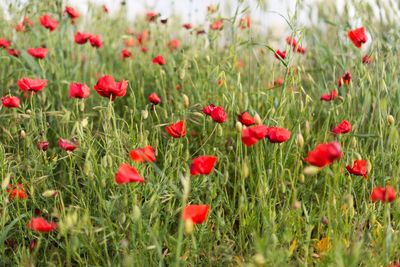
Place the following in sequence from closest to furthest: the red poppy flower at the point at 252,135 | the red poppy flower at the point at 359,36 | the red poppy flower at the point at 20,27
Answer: the red poppy flower at the point at 252,135 < the red poppy flower at the point at 359,36 < the red poppy flower at the point at 20,27

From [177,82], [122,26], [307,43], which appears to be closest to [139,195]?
[177,82]

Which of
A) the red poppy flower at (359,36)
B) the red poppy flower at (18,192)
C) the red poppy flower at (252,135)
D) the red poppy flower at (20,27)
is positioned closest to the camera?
the red poppy flower at (252,135)

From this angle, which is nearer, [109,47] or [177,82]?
[177,82]

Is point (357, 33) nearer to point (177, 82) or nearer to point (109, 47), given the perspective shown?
point (177, 82)

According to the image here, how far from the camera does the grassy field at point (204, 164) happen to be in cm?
173

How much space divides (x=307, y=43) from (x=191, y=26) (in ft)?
2.24

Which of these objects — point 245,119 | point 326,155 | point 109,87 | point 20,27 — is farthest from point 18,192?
point 20,27

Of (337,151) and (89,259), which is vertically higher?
(337,151)

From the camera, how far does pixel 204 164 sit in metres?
1.65

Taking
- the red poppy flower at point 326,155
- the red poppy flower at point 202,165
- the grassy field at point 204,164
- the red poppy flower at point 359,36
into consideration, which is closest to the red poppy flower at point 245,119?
the grassy field at point 204,164

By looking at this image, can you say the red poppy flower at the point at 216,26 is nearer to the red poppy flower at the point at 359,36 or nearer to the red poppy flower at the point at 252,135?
the red poppy flower at the point at 359,36

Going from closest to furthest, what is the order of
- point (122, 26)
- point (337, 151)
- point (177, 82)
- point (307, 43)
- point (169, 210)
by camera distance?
point (337, 151) → point (169, 210) → point (177, 82) → point (307, 43) → point (122, 26)

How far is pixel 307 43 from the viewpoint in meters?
3.52

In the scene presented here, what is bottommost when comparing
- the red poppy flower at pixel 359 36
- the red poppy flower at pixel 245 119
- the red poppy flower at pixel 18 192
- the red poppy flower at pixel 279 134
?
the red poppy flower at pixel 18 192
